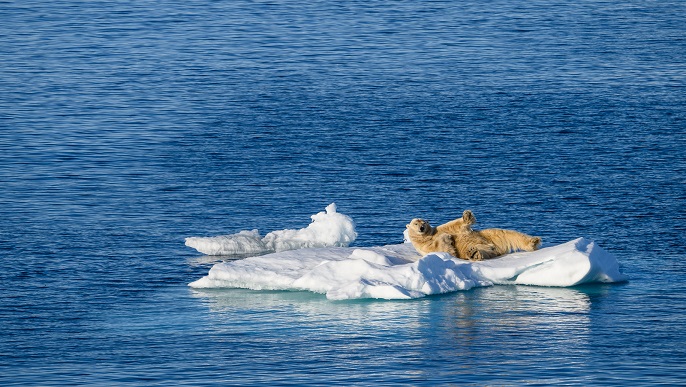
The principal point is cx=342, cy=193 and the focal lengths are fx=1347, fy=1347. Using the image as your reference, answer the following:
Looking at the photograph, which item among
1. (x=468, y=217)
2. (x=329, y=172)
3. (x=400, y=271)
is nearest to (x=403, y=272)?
(x=400, y=271)

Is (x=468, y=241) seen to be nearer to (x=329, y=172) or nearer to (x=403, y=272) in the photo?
(x=403, y=272)

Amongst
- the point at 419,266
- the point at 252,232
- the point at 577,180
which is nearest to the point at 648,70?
the point at 577,180

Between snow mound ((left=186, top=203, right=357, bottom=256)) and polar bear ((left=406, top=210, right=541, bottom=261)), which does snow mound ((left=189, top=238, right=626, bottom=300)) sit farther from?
snow mound ((left=186, top=203, right=357, bottom=256))

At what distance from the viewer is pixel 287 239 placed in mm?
29016

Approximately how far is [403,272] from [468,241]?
211cm

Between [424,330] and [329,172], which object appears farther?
[329,172]

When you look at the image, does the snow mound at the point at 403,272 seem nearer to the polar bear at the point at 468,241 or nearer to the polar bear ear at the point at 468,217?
the polar bear at the point at 468,241

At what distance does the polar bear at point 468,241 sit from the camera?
2548 cm

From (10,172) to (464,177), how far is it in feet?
42.3

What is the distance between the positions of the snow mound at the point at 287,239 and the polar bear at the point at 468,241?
3301mm

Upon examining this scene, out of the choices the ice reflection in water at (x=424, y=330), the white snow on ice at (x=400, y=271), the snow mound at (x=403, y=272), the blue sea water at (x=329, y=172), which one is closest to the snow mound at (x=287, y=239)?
the blue sea water at (x=329, y=172)

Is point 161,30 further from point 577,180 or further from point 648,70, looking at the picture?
point 577,180

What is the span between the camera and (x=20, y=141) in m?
42.5

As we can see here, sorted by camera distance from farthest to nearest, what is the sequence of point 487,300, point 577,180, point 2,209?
point 577,180 → point 2,209 → point 487,300
